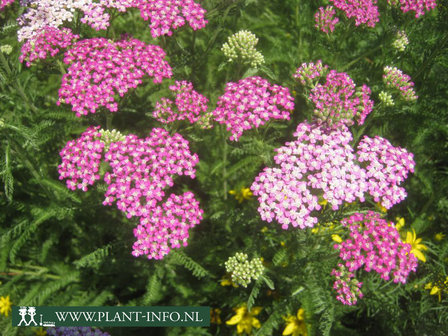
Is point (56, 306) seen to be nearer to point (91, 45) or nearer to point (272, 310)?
point (272, 310)

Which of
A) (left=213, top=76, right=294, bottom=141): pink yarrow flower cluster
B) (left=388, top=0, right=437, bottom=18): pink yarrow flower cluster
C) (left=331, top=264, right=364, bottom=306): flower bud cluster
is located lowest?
(left=331, top=264, right=364, bottom=306): flower bud cluster

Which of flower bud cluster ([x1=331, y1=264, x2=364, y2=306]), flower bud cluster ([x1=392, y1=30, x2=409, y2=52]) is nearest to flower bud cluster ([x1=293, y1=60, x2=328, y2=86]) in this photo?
flower bud cluster ([x1=392, y1=30, x2=409, y2=52])

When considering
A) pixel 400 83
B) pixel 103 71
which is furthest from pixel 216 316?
pixel 400 83

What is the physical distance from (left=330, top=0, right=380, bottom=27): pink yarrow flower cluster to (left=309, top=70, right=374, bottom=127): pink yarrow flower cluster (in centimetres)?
100

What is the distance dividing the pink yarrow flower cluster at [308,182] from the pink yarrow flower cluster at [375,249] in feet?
0.76

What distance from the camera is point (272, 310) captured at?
381 centimetres

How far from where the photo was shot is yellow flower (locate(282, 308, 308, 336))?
12.1 ft

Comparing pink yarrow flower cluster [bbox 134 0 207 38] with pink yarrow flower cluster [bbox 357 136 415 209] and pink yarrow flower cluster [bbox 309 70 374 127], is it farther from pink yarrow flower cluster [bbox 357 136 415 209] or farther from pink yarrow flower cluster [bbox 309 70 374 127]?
pink yarrow flower cluster [bbox 357 136 415 209]

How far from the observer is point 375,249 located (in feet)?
9.09

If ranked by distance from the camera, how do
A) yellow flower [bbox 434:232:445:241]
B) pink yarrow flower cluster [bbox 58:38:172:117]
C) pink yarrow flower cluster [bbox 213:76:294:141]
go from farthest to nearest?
yellow flower [bbox 434:232:445:241]
pink yarrow flower cluster [bbox 58:38:172:117]
pink yarrow flower cluster [bbox 213:76:294:141]

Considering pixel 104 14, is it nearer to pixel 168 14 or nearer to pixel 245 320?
pixel 168 14

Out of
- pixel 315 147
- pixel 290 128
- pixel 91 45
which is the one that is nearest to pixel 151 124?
pixel 91 45

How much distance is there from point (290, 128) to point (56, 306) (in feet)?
11.5

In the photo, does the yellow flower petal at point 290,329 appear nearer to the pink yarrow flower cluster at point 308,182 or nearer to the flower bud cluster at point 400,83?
the pink yarrow flower cluster at point 308,182
